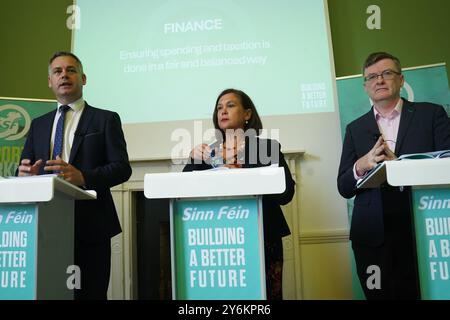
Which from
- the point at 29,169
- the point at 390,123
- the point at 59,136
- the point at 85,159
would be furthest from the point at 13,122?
the point at 390,123

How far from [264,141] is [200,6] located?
176cm

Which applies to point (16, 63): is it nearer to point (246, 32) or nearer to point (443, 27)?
point (246, 32)

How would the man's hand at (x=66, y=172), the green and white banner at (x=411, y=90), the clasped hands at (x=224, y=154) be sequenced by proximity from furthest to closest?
the green and white banner at (x=411, y=90) → the clasped hands at (x=224, y=154) → the man's hand at (x=66, y=172)

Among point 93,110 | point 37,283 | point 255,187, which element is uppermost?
point 93,110

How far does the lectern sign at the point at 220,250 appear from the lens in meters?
1.54

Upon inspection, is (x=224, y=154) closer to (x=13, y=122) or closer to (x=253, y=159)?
(x=253, y=159)

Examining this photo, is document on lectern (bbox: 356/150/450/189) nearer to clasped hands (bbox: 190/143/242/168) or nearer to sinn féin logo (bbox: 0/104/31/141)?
clasped hands (bbox: 190/143/242/168)

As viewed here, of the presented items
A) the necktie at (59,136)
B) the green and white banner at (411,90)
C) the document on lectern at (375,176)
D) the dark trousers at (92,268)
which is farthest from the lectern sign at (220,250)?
the green and white banner at (411,90)

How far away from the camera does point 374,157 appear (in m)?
1.94

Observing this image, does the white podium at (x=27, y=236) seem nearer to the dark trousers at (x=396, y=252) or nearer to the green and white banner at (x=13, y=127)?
the dark trousers at (x=396, y=252)

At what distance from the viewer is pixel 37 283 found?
161 centimetres

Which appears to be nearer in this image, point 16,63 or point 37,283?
point 37,283

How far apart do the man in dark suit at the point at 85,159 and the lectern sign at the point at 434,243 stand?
1.35 metres

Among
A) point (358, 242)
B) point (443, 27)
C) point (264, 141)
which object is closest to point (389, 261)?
point (358, 242)
